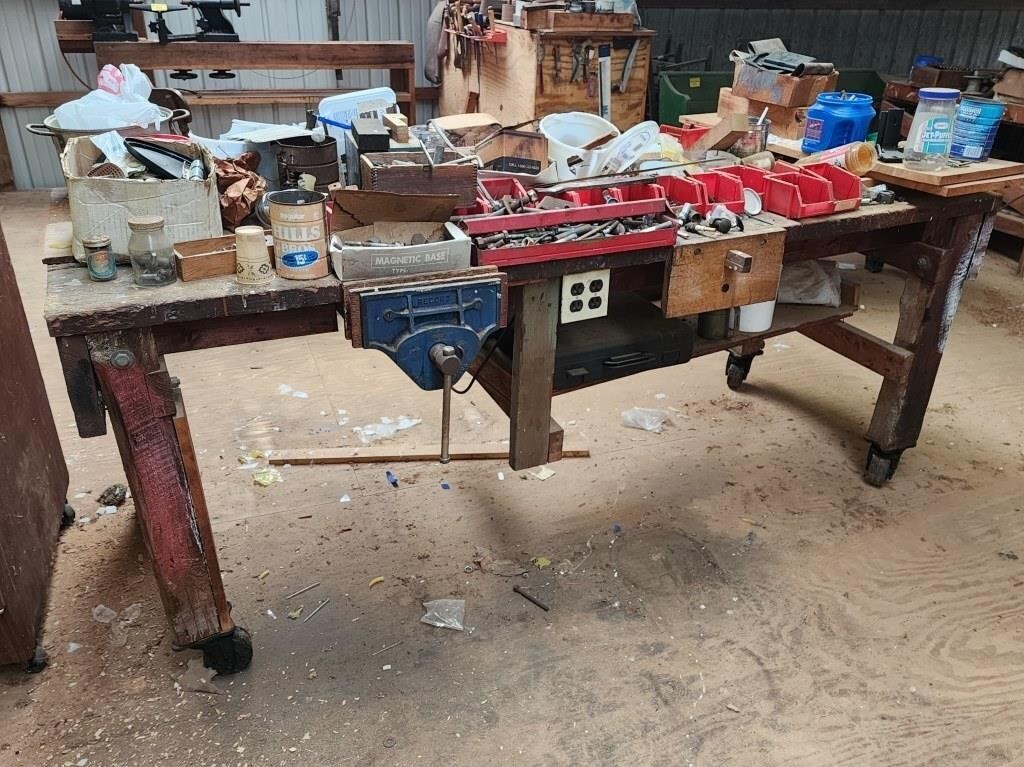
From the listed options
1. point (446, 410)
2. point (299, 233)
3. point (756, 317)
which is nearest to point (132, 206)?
point (299, 233)

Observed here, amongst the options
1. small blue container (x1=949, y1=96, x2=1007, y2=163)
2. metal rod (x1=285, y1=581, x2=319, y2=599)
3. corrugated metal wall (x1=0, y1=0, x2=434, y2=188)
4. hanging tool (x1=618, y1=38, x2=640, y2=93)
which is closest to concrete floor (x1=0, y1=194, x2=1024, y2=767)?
metal rod (x1=285, y1=581, x2=319, y2=599)

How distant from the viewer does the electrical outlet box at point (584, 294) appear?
1.78 meters

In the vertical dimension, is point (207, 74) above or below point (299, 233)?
below

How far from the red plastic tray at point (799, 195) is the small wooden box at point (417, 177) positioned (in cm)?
85

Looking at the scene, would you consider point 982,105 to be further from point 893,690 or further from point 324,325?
point 324,325

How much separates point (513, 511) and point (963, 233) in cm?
163

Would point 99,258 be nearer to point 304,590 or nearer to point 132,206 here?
point 132,206

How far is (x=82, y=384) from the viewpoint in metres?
1.43

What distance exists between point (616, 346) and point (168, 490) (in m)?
1.11

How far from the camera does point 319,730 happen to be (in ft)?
5.74

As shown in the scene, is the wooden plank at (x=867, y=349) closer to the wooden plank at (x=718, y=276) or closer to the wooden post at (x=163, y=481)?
the wooden plank at (x=718, y=276)

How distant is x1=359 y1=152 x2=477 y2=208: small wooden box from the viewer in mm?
1595

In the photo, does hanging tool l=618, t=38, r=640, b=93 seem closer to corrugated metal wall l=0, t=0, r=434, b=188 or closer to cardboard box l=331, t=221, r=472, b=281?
corrugated metal wall l=0, t=0, r=434, b=188

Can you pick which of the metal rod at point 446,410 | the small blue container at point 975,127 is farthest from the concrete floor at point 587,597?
the small blue container at point 975,127
